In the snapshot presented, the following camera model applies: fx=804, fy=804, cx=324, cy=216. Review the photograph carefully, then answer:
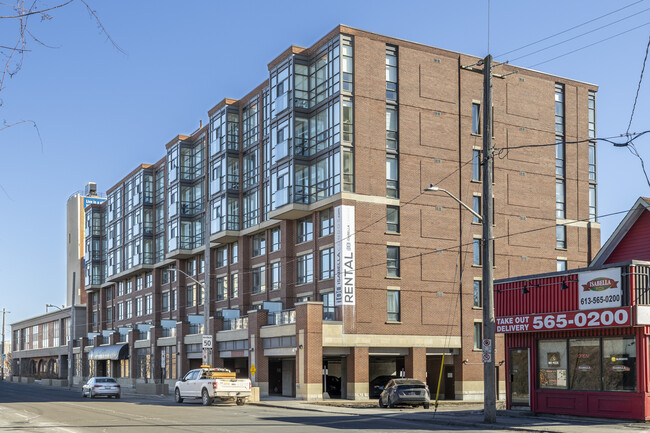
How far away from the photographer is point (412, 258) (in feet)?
174

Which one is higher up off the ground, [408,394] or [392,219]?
[392,219]

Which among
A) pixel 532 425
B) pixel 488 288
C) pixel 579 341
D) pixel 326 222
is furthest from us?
pixel 326 222

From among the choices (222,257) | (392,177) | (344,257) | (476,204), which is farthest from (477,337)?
(222,257)

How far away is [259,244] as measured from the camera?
61469 millimetres

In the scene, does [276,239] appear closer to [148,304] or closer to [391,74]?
[391,74]

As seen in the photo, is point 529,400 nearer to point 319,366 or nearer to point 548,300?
point 548,300

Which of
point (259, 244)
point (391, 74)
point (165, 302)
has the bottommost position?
point (165, 302)

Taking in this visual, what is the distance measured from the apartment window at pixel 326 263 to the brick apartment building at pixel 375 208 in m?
0.09

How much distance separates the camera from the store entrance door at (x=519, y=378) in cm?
3042

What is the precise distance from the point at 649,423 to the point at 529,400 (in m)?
6.07

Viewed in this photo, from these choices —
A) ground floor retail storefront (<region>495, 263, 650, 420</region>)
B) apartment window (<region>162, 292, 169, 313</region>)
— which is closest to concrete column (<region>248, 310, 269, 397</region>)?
ground floor retail storefront (<region>495, 263, 650, 420</region>)

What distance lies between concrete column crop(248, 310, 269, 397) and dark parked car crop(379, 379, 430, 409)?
1669 cm

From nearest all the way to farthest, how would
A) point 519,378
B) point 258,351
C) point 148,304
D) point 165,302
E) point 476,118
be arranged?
1. point 519,378
2. point 258,351
3. point 476,118
4. point 165,302
5. point 148,304

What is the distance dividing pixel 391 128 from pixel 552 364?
89.3 feet
